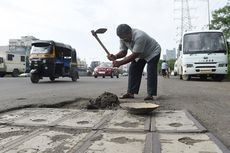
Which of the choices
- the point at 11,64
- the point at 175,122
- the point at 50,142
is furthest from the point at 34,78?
the point at 11,64

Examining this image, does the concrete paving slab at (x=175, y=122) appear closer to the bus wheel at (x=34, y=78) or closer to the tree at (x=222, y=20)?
the bus wheel at (x=34, y=78)

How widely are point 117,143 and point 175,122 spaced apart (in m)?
1.28

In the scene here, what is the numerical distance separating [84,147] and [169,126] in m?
1.36

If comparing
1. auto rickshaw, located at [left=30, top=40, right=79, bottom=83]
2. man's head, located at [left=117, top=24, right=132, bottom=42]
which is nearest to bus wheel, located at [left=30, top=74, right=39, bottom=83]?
auto rickshaw, located at [left=30, top=40, right=79, bottom=83]

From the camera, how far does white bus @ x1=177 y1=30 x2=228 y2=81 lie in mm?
19453

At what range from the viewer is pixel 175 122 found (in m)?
4.62

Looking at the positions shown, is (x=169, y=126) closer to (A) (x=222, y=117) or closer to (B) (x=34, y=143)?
(A) (x=222, y=117)

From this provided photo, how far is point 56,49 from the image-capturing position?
1856 cm

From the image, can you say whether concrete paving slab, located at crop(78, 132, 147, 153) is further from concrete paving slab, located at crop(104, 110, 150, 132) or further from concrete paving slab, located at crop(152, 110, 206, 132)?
concrete paving slab, located at crop(152, 110, 206, 132)

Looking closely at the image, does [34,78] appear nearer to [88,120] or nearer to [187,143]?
[88,120]

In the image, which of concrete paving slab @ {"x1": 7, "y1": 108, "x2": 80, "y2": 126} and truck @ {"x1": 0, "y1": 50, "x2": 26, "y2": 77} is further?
truck @ {"x1": 0, "y1": 50, "x2": 26, "y2": 77}

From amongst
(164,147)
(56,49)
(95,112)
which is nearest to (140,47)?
(95,112)

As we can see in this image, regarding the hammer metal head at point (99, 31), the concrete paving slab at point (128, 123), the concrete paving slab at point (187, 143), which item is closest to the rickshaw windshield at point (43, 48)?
the hammer metal head at point (99, 31)

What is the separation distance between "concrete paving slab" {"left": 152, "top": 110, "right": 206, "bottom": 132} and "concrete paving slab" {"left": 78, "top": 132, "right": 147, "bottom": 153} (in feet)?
1.51
